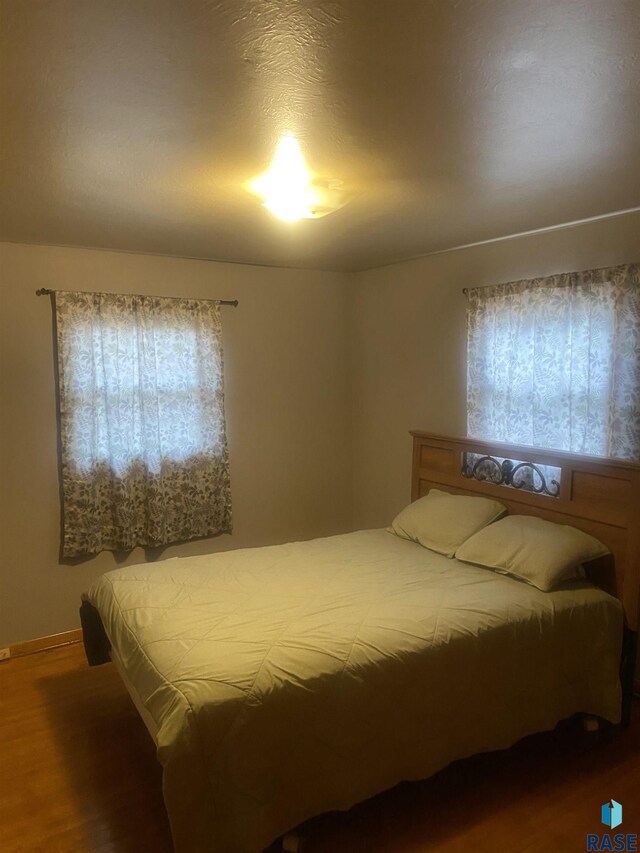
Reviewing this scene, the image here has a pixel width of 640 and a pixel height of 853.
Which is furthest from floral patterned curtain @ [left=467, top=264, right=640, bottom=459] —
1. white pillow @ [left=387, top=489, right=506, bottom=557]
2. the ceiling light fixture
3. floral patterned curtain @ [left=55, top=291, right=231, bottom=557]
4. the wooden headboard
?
floral patterned curtain @ [left=55, top=291, right=231, bottom=557]

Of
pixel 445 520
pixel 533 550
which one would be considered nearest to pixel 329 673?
pixel 533 550

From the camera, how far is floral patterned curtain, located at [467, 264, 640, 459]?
8.88 feet

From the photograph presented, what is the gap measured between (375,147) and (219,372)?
2.30m

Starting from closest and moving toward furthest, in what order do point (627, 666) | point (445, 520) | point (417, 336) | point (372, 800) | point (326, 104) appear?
point (326, 104) < point (372, 800) < point (627, 666) < point (445, 520) < point (417, 336)

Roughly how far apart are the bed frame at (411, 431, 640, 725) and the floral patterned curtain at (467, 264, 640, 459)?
0.13m

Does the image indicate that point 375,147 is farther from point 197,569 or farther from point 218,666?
point 197,569

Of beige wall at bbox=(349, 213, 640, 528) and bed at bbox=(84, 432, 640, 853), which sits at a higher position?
beige wall at bbox=(349, 213, 640, 528)

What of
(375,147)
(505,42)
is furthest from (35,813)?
(505,42)

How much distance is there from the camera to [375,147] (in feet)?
6.12

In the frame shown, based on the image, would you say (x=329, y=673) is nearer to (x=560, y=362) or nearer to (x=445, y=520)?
(x=445, y=520)

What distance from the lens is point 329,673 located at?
1.97m

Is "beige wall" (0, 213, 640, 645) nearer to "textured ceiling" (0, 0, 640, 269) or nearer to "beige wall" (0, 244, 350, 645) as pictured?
"beige wall" (0, 244, 350, 645)

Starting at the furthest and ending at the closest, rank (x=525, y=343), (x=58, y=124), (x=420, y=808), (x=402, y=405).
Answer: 1. (x=402, y=405)
2. (x=525, y=343)
3. (x=420, y=808)
4. (x=58, y=124)

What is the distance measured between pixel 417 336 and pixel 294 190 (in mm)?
1941
